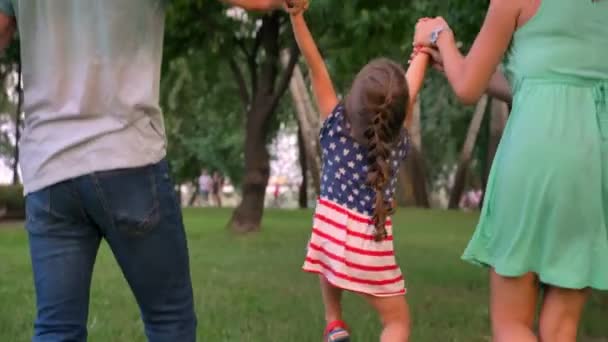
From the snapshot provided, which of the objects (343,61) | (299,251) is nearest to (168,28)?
(343,61)

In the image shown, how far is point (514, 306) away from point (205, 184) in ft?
144

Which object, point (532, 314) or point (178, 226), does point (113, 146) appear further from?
point (532, 314)

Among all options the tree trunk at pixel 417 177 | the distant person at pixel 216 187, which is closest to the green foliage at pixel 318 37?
the tree trunk at pixel 417 177

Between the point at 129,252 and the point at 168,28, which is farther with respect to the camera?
the point at 168,28

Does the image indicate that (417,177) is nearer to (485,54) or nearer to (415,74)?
(415,74)

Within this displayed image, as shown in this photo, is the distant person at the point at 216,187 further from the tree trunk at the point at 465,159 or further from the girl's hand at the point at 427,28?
the girl's hand at the point at 427,28

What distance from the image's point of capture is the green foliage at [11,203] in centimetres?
1986

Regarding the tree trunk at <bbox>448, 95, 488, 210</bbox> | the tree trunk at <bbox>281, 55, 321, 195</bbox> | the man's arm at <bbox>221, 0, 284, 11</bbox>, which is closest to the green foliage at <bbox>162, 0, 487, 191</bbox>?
the tree trunk at <bbox>448, 95, 488, 210</bbox>

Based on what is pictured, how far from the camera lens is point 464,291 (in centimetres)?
823

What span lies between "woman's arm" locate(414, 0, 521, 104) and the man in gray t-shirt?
100 centimetres

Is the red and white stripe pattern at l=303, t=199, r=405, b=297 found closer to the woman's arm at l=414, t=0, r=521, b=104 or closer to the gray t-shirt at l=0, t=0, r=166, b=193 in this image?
the woman's arm at l=414, t=0, r=521, b=104

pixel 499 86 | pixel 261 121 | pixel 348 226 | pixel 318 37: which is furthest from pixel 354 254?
pixel 261 121

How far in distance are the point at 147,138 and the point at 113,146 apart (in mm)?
119

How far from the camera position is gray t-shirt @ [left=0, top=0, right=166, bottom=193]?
2.71 meters
